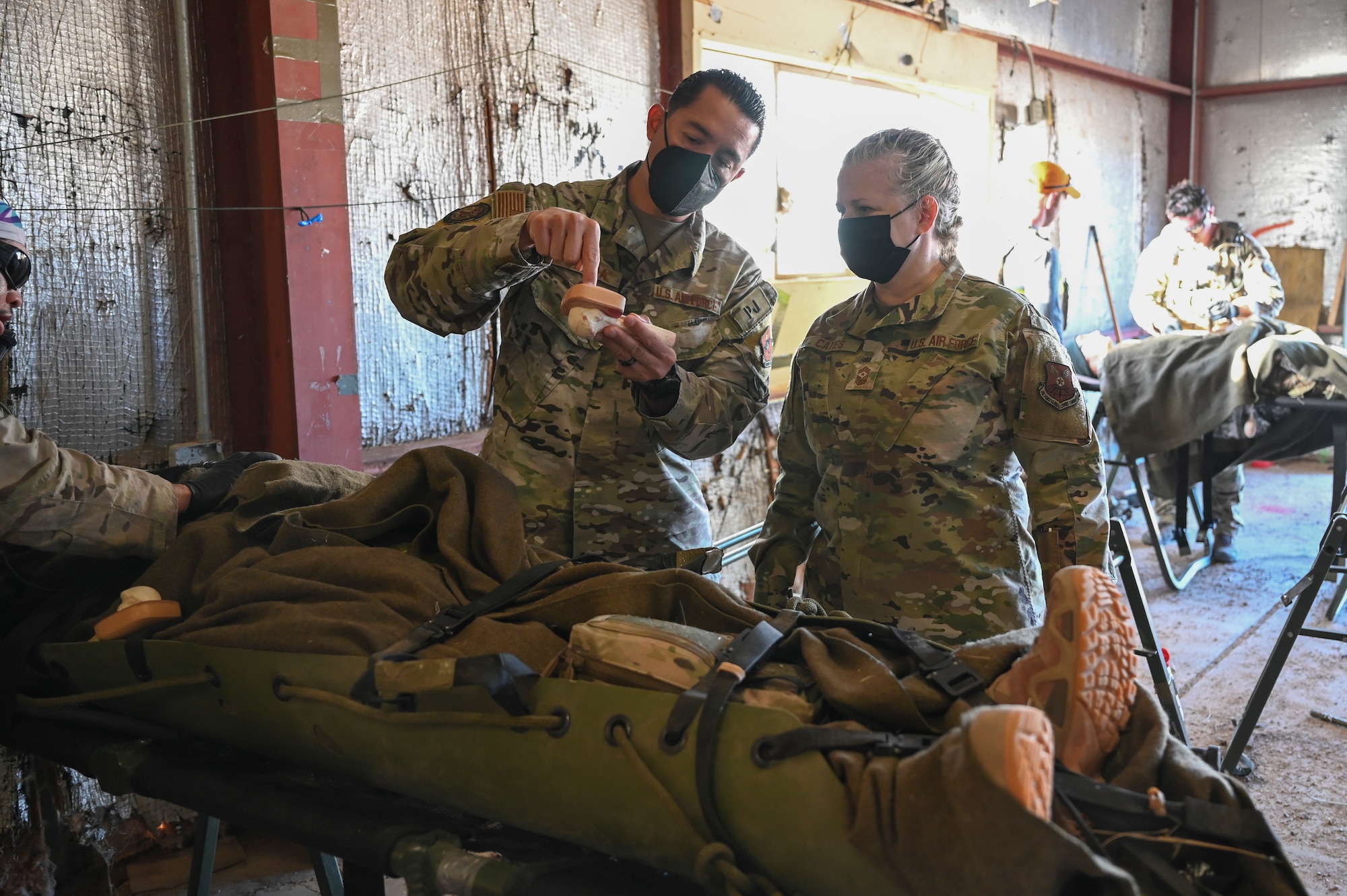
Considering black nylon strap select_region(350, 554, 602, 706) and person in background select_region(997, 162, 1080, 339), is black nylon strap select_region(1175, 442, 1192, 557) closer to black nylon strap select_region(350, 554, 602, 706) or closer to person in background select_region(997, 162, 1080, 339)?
person in background select_region(997, 162, 1080, 339)

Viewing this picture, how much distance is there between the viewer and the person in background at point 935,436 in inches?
72.7

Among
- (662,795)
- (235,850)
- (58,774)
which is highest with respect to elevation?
(662,795)

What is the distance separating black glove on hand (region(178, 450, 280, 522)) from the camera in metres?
1.83

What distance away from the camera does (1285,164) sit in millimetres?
7918

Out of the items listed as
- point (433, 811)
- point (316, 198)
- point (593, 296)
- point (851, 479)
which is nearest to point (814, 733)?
point (433, 811)

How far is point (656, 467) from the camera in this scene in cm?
207

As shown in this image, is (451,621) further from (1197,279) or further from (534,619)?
(1197,279)

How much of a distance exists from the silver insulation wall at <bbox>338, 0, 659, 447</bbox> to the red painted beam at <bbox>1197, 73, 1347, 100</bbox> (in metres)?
6.28

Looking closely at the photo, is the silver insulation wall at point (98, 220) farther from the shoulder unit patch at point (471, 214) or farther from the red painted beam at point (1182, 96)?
the red painted beam at point (1182, 96)

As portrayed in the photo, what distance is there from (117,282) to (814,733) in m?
2.14

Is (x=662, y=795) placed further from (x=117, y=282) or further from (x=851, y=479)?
(x=117, y=282)

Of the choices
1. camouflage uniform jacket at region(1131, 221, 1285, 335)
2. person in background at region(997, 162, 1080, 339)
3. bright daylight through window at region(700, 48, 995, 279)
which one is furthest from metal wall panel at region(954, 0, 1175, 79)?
camouflage uniform jacket at region(1131, 221, 1285, 335)

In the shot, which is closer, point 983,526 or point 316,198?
point 983,526

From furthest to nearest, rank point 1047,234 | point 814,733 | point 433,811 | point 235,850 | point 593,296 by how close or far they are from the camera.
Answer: point 1047,234
point 235,850
point 593,296
point 433,811
point 814,733
